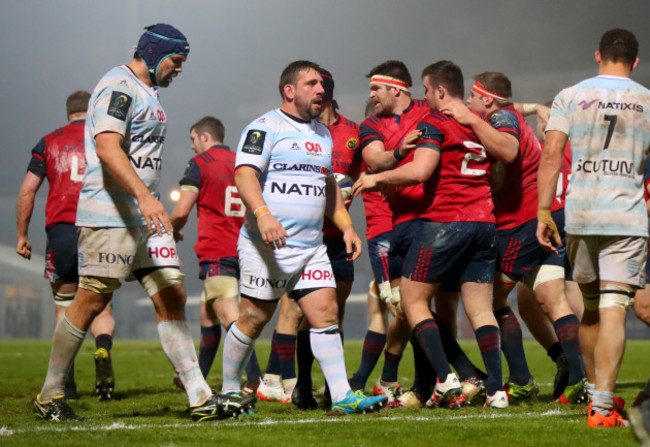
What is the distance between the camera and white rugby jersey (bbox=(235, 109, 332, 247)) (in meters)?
4.71

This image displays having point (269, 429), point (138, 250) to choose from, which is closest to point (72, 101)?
point (138, 250)

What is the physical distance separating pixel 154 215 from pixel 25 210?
244 cm

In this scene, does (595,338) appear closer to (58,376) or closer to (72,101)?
(58,376)

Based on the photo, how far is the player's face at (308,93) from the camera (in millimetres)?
4824

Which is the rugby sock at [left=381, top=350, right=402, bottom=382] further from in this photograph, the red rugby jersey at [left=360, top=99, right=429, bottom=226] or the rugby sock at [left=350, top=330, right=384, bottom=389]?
the red rugby jersey at [left=360, top=99, right=429, bottom=226]

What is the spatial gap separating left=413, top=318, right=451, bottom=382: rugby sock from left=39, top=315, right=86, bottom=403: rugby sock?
190 cm

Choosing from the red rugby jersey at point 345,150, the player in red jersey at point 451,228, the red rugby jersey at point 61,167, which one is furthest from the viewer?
the red rugby jersey at point 61,167

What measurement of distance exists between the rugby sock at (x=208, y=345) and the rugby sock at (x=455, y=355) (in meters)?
2.62

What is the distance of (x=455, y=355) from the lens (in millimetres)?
5512

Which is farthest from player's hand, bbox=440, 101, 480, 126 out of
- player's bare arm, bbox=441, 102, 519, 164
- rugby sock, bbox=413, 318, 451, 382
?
rugby sock, bbox=413, 318, 451, 382

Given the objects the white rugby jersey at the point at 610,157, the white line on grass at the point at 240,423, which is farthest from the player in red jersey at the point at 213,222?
the white rugby jersey at the point at 610,157

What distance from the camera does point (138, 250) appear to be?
4715 mm

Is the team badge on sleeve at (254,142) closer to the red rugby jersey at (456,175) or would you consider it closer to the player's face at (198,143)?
the red rugby jersey at (456,175)

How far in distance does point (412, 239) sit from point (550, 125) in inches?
59.0
